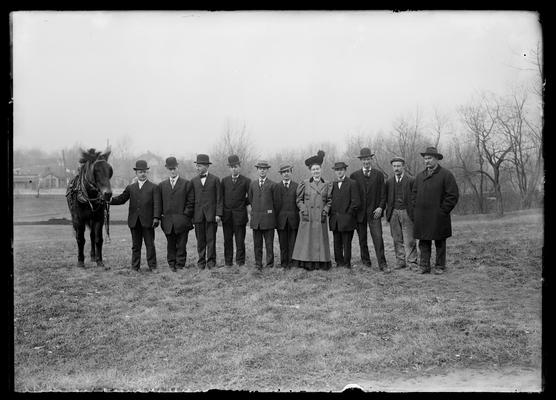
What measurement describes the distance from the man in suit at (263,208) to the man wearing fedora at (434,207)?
2.80 metres

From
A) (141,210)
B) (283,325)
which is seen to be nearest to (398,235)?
(283,325)

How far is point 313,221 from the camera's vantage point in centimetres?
891

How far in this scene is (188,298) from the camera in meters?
7.16

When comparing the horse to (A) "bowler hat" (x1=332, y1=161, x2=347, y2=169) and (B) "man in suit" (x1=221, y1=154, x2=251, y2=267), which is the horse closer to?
(B) "man in suit" (x1=221, y1=154, x2=251, y2=267)

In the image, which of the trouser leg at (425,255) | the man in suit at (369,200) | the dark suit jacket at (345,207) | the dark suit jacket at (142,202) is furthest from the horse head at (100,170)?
the trouser leg at (425,255)

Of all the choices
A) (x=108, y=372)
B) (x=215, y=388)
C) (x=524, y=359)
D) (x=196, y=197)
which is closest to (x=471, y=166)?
(x=524, y=359)

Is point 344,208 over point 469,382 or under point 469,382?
over

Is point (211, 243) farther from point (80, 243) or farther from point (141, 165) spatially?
point (80, 243)

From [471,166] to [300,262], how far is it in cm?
383

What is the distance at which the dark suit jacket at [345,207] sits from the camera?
28.9 ft

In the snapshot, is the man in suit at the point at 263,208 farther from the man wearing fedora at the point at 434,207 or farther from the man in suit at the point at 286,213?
the man wearing fedora at the point at 434,207

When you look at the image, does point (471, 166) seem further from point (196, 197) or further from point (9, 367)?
point (9, 367)

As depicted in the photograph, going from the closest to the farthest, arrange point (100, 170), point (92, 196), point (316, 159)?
1. point (100, 170)
2. point (92, 196)
3. point (316, 159)

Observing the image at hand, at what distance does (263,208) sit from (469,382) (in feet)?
16.9
